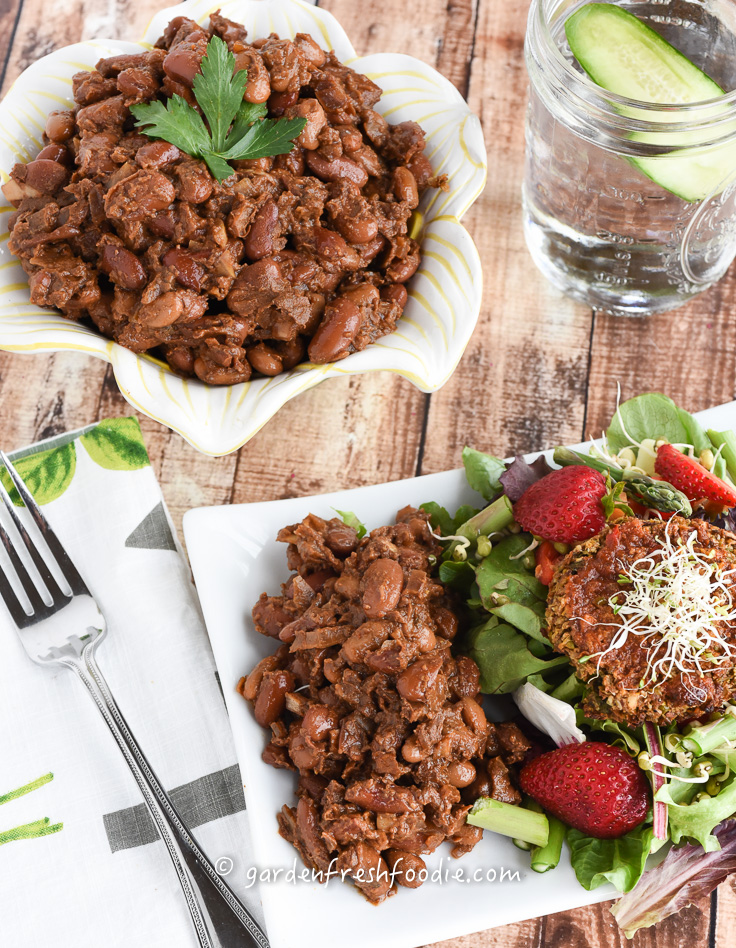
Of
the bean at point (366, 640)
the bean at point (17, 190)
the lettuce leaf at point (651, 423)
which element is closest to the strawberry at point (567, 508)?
the lettuce leaf at point (651, 423)

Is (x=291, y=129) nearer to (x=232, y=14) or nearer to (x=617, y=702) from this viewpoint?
(x=232, y=14)

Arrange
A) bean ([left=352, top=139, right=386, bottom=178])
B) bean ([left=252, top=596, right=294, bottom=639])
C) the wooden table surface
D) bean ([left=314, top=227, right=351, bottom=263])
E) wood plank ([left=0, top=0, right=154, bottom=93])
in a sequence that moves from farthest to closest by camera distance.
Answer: wood plank ([left=0, top=0, right=154, bottom=93]) → the wooden table surface → bean ([left=352, top=139, right=386, bottom=178]) → bean ([left=314, top=227, right=351, bottom=263]) → bean ([left=252, top=596, right=294, bottom=639])

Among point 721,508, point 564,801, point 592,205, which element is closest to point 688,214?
point 592,205

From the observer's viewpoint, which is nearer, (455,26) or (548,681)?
(548,681)

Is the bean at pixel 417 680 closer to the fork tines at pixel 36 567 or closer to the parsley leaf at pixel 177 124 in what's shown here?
the fork tines at pixel 36 567

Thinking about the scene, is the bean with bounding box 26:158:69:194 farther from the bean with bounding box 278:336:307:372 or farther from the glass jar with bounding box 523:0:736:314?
the glass jar with bounding box 523:0:736:314

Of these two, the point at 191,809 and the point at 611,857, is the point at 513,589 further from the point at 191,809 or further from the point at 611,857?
the point at 191,809

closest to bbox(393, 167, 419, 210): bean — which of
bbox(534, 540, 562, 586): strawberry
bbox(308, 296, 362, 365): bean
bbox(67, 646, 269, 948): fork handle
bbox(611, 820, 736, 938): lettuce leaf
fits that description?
bbox(308, 296, 362, 365): bean

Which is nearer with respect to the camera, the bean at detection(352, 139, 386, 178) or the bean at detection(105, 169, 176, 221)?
the bean at detection(105, 169, 176, 221)
